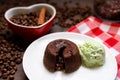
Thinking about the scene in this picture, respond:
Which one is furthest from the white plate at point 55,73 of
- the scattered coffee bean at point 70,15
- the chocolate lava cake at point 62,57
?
the scattered coffee bean at point 70,15

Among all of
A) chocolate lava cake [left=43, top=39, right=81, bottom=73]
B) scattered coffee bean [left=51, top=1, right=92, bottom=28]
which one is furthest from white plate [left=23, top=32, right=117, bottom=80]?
scattered coffee bean [left=51, top=1, right=92, bottom=28]

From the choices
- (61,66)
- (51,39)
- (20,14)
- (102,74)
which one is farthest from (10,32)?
(102,74)

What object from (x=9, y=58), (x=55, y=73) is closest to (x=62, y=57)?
(x=55, y=73)

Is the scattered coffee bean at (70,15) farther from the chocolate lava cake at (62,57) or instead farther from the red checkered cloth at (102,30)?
the chocolate lava cake at (62,57)

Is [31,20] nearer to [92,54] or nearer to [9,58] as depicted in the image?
[9,58]

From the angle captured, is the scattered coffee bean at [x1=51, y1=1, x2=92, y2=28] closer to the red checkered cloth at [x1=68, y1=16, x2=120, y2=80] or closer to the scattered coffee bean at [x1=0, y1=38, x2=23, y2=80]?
the red checkered cloth at [x1=68, y1=16, x2=120, y2=80]

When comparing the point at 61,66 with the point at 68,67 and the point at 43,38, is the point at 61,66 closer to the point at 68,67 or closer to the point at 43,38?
the point at 68,67
